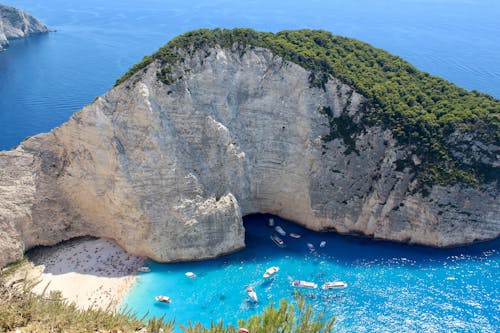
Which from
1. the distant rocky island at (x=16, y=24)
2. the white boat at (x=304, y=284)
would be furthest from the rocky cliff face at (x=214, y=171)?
the distant rocky island at (x=16, y=24)

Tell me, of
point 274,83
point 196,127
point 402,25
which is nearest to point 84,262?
point 196,127

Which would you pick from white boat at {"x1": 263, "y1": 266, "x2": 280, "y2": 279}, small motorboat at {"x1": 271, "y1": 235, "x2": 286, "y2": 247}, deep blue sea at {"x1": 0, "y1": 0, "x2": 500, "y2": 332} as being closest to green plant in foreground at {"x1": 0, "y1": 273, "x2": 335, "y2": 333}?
deep blue sea at {"x1": 0, "y1": 0, "x2": 500, "y2": 332}

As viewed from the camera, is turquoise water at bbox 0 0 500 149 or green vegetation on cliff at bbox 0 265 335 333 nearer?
green vegetation on cliff at bbox 0 265 335 333

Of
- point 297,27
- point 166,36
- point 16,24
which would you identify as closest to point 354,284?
point 166,36

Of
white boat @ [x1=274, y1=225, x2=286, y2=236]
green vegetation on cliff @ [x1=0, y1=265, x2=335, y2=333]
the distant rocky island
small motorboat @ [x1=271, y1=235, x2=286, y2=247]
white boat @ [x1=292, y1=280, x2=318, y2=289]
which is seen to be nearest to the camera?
green vegetation on cliff @ [x1=0, y1=265, x2=335, y2=333]

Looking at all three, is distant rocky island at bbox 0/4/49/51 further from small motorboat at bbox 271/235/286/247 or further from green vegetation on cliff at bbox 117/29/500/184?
small motorboat at bbox 271/235/286/247

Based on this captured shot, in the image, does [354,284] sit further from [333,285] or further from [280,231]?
[280,231]
